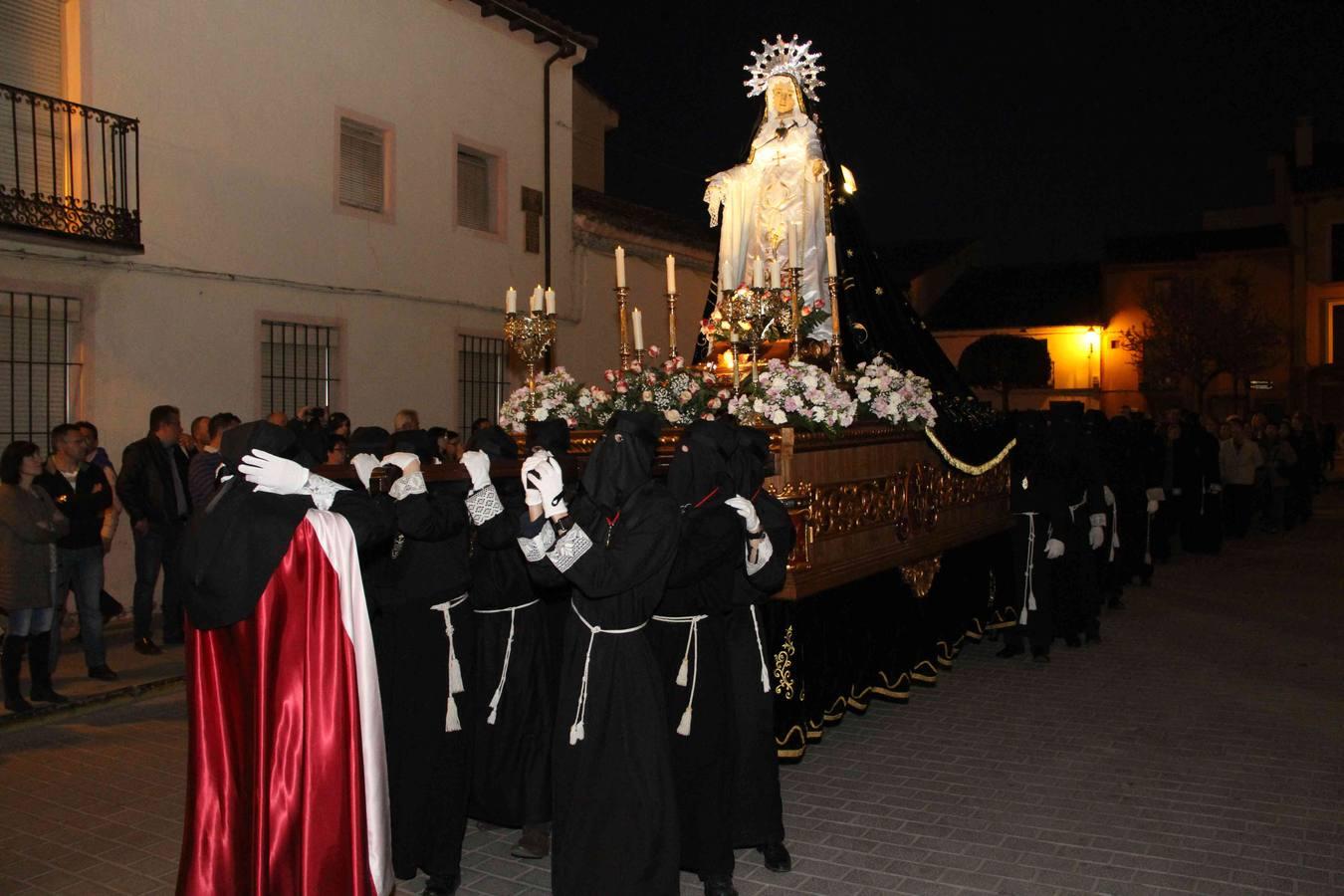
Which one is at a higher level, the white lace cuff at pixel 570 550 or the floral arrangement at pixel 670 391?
the floral arrangement at pixel 670 391

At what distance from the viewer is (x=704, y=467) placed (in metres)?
4.37

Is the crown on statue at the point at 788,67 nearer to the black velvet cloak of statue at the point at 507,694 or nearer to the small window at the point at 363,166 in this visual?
the black velvet cloak of statue at the point at 507,694

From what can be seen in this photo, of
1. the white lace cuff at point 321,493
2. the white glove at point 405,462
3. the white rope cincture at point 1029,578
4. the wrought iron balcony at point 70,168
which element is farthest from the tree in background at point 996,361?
the white lace cuff at point 321,493

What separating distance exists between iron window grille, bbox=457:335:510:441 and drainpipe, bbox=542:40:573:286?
59.3 inches

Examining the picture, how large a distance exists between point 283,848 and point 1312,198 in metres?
38.6

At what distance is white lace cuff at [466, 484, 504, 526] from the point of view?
4.52 metres

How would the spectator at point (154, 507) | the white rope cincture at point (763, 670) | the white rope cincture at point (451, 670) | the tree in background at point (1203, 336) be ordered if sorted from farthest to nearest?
the tree in background at point (1203, 336) → the spectator at point (154, 507) → the white rope cincture at point (763, 670) → the white rope cincture at point (451, 670)

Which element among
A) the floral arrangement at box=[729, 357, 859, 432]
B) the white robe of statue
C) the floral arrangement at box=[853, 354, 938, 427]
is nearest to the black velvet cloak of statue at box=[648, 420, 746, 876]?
the floral arrangement at box=[729, 357, 859, 432]

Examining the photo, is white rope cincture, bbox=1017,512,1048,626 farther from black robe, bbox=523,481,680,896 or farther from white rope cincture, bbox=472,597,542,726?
black robe, bbox=523,481,680,896

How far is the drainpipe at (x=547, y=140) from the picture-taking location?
53.4 feet

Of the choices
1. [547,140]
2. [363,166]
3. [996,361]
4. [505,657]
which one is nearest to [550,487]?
[505,657]

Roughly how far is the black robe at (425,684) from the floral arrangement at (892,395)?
10.7 feet

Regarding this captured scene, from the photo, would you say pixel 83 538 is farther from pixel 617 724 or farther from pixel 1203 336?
pixel 1203 336

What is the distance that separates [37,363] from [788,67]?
7005mm
